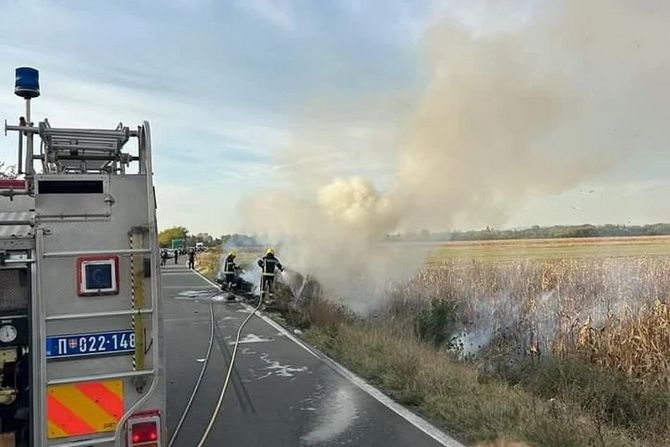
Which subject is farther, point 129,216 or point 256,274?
point 256,274

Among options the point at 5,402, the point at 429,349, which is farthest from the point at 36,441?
the point at 429,349

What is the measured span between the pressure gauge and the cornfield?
25.9ft

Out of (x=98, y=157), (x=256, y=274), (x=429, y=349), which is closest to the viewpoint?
(x=98, y=157)

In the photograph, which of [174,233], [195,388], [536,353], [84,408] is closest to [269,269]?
[536,353]

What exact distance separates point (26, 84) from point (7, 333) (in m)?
1.65

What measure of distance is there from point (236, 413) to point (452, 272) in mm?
12062

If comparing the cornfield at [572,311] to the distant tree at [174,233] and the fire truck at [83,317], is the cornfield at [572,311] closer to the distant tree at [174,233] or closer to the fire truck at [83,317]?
the fire truck at [83,317]

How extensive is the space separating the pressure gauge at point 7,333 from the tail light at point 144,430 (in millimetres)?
814

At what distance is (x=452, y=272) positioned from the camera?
17.3 metres

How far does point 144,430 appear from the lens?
3.29 m

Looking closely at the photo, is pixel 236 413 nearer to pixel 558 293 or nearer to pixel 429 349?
pixel 429 349

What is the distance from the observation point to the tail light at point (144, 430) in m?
3.27

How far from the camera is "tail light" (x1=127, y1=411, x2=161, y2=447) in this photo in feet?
10.7

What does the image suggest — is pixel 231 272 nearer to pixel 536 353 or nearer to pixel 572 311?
pixel 572 311
